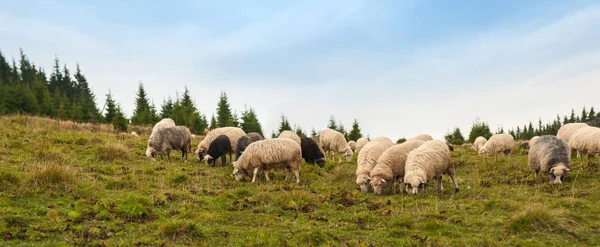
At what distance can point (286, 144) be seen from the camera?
47.8 feet

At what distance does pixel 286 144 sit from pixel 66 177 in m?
7.50

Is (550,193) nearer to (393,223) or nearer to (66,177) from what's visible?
(393,223)

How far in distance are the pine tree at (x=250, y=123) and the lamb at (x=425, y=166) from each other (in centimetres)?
4193

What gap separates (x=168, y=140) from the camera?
19.3 m

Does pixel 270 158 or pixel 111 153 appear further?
pixel 111 153

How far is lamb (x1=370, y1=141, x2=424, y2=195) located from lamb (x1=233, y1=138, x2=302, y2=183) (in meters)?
3.19

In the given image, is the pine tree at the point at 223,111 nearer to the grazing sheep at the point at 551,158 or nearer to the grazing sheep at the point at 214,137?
the grazing sheep at the point at 214,137

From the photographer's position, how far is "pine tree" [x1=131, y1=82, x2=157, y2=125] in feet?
169


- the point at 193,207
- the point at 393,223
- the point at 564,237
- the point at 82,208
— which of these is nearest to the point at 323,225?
the point at 393,223

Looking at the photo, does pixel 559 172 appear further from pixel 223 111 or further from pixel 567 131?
pixel 223 111

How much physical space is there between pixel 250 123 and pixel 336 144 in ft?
106

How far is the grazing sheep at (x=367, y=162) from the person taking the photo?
12.6 metres

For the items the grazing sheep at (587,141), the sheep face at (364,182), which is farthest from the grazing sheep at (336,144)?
the grazing sheep at (587,141)

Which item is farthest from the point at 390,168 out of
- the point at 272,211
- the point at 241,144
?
the point at 241,144
